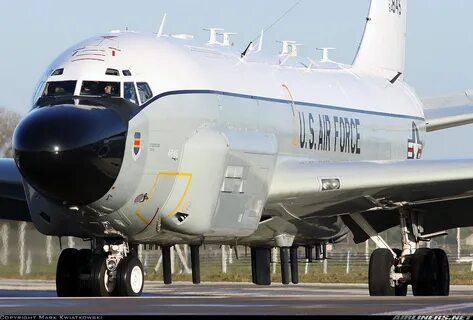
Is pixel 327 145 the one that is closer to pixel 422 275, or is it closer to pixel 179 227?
pixel 422 275

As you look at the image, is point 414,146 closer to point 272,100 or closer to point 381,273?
point 381,273

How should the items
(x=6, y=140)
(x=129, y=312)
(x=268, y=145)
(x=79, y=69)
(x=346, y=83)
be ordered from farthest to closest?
(x=6, y=140) → (x=346, y=83) → (x=268, y=145) → (x=79, y=69) → (x=129, y=312)

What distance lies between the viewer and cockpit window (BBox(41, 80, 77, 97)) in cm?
2409

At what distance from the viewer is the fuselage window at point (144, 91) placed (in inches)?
955

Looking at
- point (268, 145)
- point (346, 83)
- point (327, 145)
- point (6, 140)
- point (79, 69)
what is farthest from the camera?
point (6, 140)

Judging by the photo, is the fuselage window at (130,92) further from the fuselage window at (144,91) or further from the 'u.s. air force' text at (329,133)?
the 'u.s. air force' text at (329,133)

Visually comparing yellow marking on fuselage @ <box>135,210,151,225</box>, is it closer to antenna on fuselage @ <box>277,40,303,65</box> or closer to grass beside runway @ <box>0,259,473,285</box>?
antenna on fuselage @ <box>277,40,303,65</box>

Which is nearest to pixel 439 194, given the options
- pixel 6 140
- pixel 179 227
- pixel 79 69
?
pixel 179 227

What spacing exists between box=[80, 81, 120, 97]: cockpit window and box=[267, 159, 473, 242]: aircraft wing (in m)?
3.89

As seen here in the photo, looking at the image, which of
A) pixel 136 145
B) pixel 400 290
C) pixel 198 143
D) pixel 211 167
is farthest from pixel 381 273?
pixel 136 145

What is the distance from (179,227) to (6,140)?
78.1ft

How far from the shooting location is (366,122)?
3100 centimetres

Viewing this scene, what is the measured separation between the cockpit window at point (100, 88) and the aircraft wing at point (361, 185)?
3886mm

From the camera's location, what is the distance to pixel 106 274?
2475 centimetres
